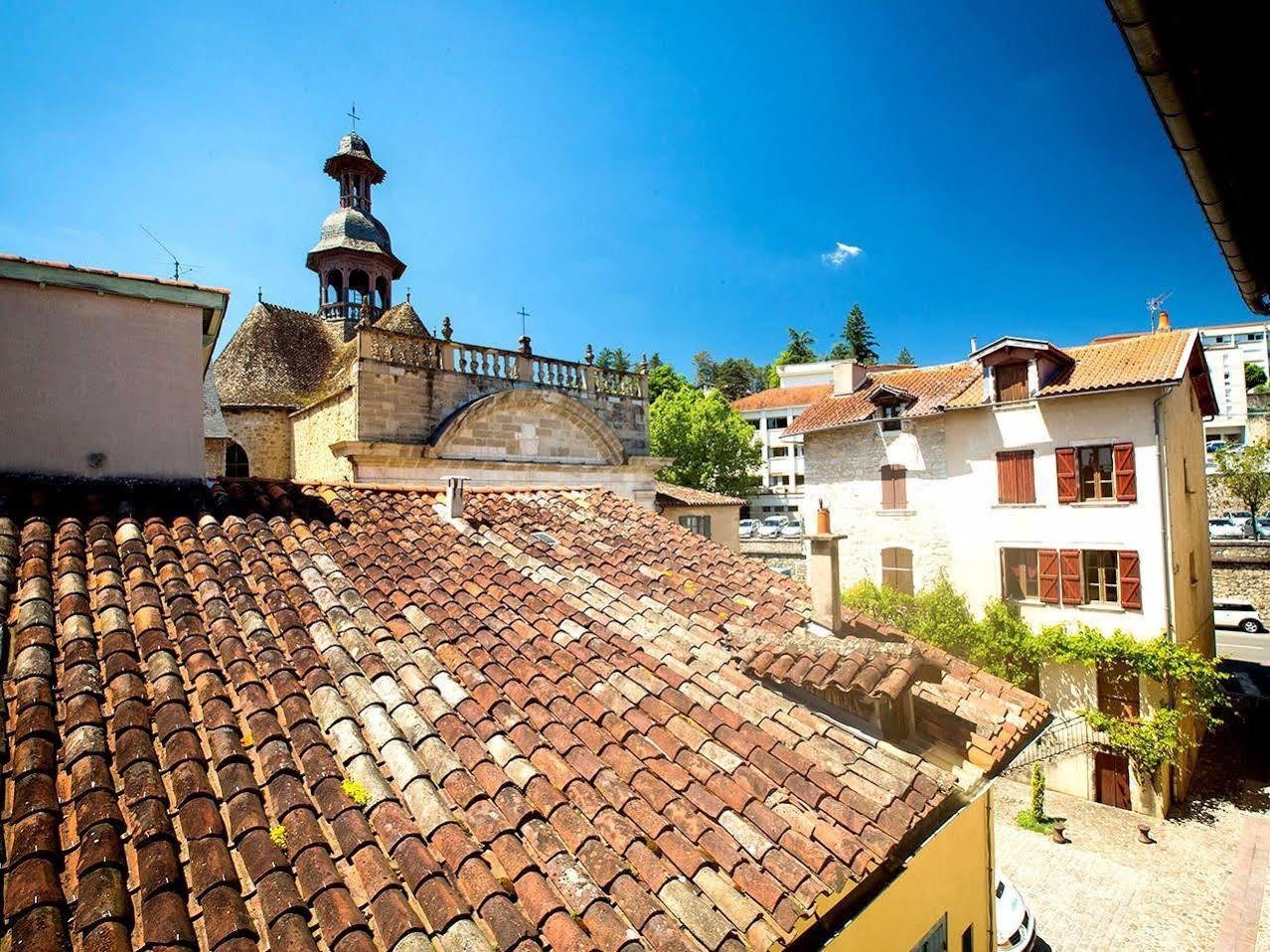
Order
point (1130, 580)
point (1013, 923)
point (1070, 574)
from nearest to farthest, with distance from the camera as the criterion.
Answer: point (1013, 923), point (1130, 580), point (1070, 574)

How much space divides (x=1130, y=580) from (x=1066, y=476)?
10.1ft

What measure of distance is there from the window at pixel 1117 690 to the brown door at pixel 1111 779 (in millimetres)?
1181

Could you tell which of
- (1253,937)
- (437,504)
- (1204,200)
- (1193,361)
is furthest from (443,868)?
(1193,361)

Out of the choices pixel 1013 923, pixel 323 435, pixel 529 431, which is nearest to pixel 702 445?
pixel 529 431

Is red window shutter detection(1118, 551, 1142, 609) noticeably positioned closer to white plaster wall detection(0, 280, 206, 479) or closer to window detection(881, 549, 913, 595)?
window detection(881, 549, 913, 595)

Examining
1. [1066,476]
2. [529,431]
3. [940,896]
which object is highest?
[529,431]

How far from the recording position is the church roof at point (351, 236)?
24.9 meters

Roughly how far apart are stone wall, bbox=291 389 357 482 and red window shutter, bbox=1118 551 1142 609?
63.1ft

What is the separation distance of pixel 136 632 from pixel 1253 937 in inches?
703

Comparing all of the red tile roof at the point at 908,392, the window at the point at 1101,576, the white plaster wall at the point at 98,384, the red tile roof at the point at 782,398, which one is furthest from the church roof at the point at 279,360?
the red tile roof at the point at 782,398

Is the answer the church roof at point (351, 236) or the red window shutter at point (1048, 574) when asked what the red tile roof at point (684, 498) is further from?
the church roof at point (351, 236)

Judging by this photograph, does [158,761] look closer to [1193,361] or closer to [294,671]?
[294,671]

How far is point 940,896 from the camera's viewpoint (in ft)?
17.7

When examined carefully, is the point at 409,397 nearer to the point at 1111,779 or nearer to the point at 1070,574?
the point at 1070,574
